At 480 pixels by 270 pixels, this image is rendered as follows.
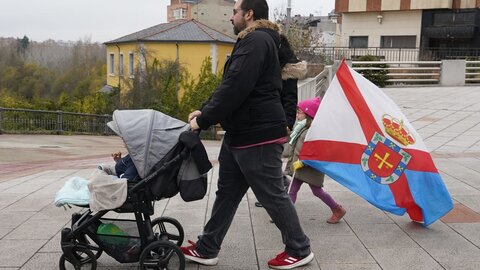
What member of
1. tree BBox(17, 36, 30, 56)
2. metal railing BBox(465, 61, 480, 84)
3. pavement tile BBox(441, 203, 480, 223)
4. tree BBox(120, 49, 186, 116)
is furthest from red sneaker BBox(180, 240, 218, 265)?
tree BBox(17, 36, 30, 56)

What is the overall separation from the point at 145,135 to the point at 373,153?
222 cm

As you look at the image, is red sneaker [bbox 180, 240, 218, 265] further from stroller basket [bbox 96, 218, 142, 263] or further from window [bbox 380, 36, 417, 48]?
window [bbox 380, 36, 417, 48]

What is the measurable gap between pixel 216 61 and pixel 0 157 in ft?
96.3

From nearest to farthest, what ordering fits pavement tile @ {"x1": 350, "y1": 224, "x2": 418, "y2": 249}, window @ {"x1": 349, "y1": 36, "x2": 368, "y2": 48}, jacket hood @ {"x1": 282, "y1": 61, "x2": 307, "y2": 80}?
jacket hood @ {"x1": 282, "y1": 61, "x2": 307, "y2": 80} < pavement tile @ {"x1": 350, "y1": 224, "x2": 418, "y2": 249} < window @ {"x1": 349, "y1": 36, "x2": 368, "y2": 48}

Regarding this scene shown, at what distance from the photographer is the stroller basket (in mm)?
3779

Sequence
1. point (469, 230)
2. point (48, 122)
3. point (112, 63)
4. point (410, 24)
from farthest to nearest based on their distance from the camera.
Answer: point (112, 63) < point (410, 24) < point (48, 122) < point (469, 230)

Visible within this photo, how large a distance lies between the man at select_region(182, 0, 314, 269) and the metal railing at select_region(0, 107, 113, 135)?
20.8m

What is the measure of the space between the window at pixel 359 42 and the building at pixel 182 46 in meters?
9.16

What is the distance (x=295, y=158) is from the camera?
528 centimetres

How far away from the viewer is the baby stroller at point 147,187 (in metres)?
3.60

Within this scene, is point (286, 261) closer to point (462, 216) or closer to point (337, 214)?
point (337, 214)

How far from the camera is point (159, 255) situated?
3781mm

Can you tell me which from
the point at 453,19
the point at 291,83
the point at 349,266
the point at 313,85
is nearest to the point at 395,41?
the point at 453,19

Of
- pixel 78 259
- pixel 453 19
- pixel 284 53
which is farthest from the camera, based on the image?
pixel 453 19
